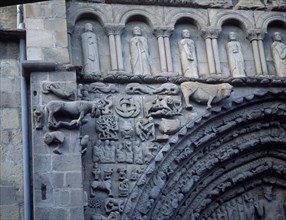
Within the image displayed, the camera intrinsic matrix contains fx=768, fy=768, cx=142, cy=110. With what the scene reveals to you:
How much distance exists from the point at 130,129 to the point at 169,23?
2.13 metres

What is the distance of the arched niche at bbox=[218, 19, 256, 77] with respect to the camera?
12.8m

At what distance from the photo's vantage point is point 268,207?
12.8 metres

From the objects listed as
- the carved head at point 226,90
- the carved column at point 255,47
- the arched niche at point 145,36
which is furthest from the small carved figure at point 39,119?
the carved column at point 255,47

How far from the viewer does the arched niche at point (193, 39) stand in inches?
496

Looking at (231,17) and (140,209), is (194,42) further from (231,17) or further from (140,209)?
(140,209)

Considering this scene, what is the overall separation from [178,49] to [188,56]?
11.1 inches

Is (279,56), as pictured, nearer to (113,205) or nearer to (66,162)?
(113,205)

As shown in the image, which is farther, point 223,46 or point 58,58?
point 223,46

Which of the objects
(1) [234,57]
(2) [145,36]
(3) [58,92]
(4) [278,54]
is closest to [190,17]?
(2) [145,36]

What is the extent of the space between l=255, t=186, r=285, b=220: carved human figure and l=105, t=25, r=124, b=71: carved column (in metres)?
3.22

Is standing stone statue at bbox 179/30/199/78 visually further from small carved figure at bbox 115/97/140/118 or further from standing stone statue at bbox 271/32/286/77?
standing stone statue at bbox 271/32/286/77

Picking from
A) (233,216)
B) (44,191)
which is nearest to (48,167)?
(44,191)

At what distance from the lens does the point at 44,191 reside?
1057 centimetres

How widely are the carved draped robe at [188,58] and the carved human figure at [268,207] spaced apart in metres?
2.32
